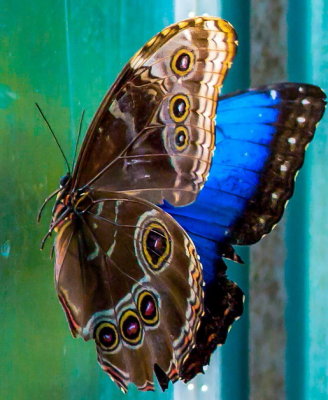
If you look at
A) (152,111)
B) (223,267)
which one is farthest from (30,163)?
(223,267)

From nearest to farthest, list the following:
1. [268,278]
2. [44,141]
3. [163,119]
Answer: [163,119]
[44,141]
[268,278]

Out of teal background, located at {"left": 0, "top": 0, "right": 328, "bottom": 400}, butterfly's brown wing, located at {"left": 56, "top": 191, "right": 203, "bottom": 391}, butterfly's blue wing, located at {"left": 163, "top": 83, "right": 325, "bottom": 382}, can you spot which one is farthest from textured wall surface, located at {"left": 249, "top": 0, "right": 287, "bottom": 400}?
butterfly's brown wing, located at {"left": 56, "top": 191, "right": 203, "bottom": 391}

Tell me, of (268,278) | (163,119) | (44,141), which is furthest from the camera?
(268,278)

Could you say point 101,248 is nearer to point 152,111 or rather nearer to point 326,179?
point 152,111

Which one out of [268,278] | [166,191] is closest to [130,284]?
[166,191]

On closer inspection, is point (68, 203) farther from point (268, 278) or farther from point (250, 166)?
point (268, 278)

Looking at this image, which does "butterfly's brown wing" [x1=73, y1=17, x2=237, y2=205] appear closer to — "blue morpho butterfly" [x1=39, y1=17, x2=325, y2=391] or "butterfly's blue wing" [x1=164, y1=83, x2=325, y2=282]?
"blue morpho butterfly" [x1=39, y1=17, x2=325, y2=391]
